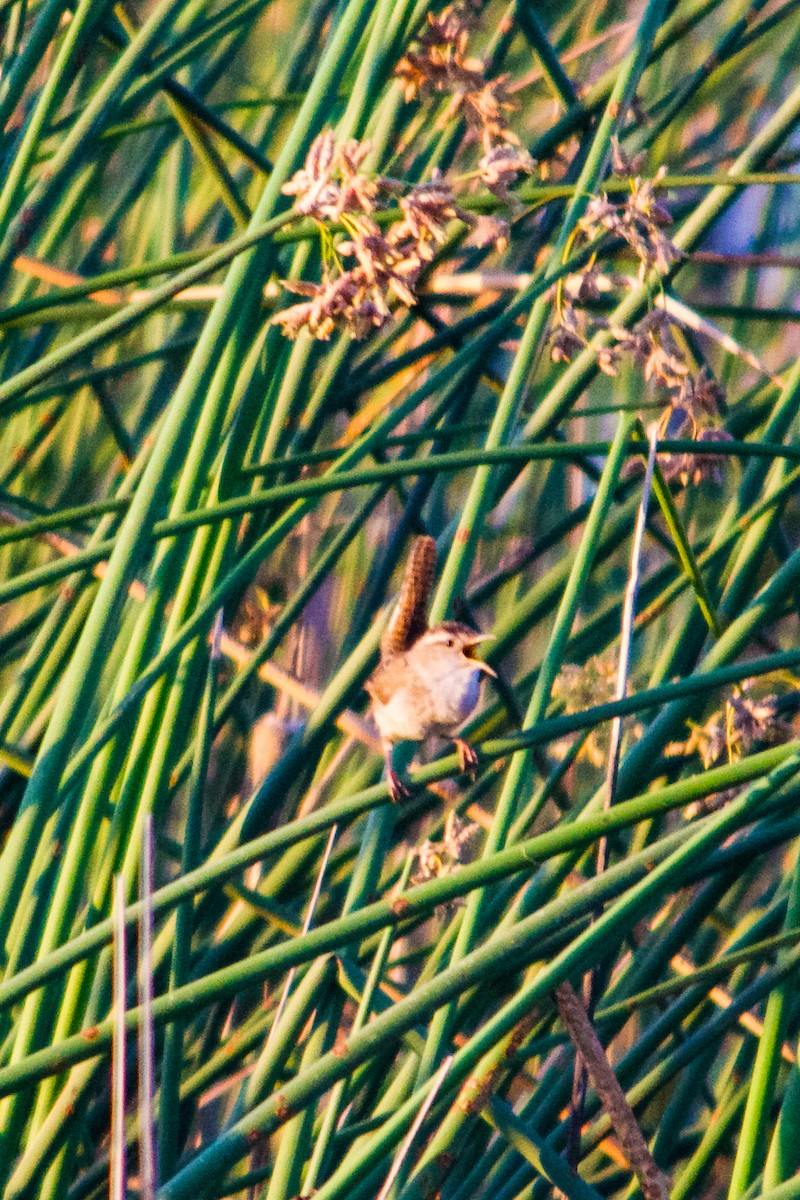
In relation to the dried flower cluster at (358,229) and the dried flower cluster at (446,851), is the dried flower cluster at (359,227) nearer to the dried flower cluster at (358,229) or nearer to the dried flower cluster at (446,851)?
the dried flower cluster at (358,229)

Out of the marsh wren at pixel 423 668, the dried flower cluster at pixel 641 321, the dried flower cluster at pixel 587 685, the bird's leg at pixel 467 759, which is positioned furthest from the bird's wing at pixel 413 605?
the bird's leg at pixel 467 759

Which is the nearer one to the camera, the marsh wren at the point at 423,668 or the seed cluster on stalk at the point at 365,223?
the seed cluster on stalk at the point at 365,223

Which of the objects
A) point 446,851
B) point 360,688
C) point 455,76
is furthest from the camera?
point 360,688

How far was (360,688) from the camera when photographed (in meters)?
1.85

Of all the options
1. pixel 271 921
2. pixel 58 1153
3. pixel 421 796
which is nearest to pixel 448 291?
pixel 421 796

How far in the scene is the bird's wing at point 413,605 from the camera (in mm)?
1747

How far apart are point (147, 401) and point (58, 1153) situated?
1663mm

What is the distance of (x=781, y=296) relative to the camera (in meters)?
2.99

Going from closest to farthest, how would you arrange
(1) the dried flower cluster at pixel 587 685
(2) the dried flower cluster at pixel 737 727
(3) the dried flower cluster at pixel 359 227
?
(3) the dried flower cluster at pixel 359 227, (2) the dried flower cluster at pixel 737 727, (1) the dried flower cluster at pixel 587 685

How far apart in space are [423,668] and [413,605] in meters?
0.10

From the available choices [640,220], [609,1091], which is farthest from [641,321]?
[609,1091]

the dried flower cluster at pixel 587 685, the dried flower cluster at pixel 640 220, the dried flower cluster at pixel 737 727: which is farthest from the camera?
the dried flower cluster at pixel 587 685

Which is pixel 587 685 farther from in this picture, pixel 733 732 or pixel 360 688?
pixel 360 688

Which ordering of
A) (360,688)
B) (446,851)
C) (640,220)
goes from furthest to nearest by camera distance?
1. (360,688)
2. (446,851)
3. (640,220)
